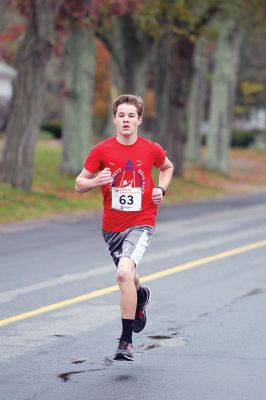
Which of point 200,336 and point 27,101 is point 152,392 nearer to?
point 200,336

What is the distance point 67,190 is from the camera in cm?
2905

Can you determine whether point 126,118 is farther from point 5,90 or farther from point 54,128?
point 54,128

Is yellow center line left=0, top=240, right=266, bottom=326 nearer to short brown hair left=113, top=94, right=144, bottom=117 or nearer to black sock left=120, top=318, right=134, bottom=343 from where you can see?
black sock left=120, top=318, right=134, bottom=343

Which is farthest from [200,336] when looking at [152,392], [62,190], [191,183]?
[191,183]

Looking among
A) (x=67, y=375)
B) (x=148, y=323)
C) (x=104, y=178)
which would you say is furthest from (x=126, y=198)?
(x=148, y=323)

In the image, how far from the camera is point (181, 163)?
120 ft

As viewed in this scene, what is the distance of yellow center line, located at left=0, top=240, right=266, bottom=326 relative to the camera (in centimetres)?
1083

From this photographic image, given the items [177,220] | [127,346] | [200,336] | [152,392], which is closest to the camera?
[152,392]

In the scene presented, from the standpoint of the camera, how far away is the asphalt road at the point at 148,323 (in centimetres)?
785

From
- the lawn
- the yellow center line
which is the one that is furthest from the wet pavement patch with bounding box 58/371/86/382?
the lawn

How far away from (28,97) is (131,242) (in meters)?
17.3

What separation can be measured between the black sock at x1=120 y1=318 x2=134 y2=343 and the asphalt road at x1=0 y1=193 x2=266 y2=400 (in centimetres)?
21

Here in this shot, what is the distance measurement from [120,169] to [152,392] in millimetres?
1727

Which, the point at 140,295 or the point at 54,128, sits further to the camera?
the point at 54,128
